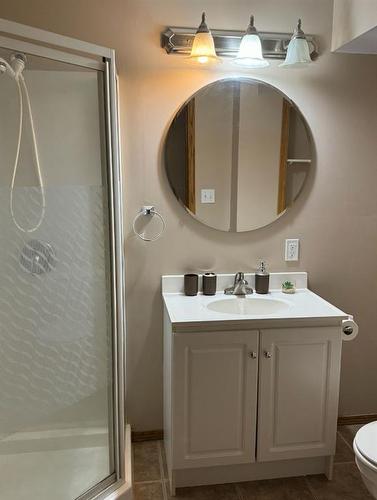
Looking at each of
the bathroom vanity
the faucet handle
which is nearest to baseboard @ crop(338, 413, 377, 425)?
the bathroom vanity

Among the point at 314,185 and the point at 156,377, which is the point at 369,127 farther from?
the point at 156,377

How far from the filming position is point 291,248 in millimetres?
2594

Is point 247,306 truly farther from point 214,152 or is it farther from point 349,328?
point 214,152

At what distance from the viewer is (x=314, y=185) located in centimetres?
256

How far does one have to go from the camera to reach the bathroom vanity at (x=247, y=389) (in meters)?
2.12

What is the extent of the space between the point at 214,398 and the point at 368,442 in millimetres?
640

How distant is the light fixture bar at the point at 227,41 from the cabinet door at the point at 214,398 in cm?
132

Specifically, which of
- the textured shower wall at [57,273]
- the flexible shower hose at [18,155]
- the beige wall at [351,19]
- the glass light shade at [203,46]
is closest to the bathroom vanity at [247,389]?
the textured shower wall at [57,273]

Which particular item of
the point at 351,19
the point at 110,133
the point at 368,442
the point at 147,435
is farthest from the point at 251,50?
the point at 147,435

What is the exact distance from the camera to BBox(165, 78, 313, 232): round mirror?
2.41 metres

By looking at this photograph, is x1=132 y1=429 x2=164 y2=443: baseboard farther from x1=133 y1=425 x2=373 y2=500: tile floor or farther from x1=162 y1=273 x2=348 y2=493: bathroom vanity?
x1=162 y1=273 x2=348 y2=493: bathroom vanity

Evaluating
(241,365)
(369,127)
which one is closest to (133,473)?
(241,365)

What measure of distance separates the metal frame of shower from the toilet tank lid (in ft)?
3.15

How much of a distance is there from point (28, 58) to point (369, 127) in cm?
173
